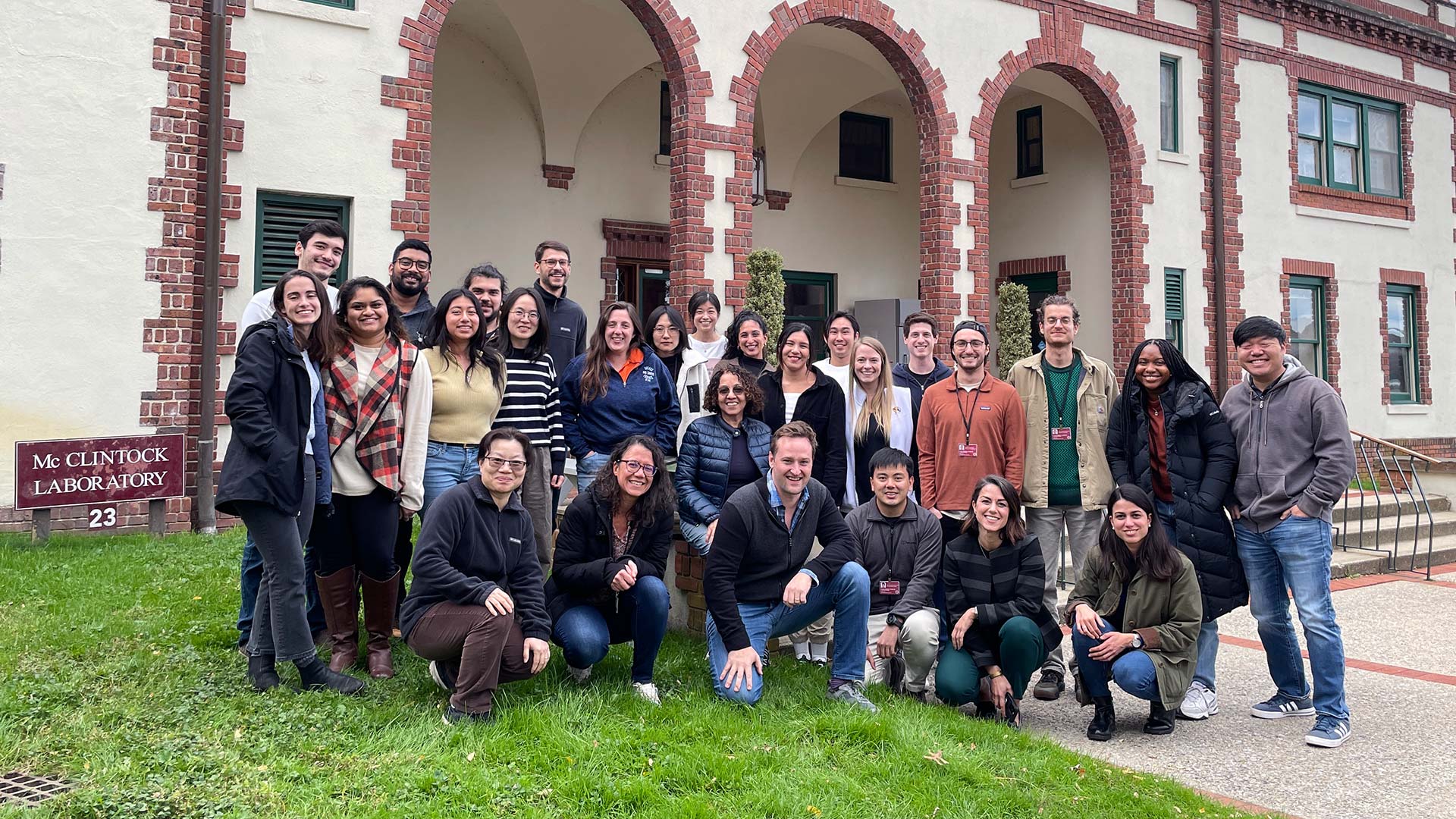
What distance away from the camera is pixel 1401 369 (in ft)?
54.5

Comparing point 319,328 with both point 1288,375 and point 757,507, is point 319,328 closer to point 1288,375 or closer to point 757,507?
point 757,507

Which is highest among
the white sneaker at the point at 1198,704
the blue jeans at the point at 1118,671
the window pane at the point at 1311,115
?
the window pane at the point at 1311,115

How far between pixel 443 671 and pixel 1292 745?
3.74 metres

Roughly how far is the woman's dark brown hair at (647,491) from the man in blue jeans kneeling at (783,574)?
0.28 meters

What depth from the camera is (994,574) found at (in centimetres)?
484

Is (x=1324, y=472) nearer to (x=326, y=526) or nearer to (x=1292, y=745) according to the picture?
(x=1292, y=745)

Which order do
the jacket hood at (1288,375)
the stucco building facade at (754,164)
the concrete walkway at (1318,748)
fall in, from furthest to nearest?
the stucco building facade at (754,164) < the jacket hood at (1288,375) < the concrete walkway at (1318,748)

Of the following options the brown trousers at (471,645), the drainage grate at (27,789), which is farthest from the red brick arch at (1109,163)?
the drainage grate at (27,789)

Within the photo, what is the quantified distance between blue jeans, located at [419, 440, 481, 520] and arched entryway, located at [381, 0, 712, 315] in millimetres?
5549

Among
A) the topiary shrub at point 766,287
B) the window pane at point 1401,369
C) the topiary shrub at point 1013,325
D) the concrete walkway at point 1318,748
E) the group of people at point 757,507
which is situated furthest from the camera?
the window pane at point 1401,369

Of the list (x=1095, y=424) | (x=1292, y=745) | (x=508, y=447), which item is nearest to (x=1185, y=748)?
(x=1292, y=745)

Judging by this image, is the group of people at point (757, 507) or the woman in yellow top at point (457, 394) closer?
the group of people at point (757, 507)

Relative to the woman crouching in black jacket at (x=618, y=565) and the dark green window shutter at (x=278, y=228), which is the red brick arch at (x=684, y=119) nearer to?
the dark green window shutter at (x=278, y=228)

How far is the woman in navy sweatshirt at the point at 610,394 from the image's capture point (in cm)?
545
